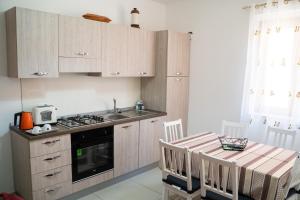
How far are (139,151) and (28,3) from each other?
7.62 feet

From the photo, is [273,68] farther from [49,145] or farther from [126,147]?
[49,145]

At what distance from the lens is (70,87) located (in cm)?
312

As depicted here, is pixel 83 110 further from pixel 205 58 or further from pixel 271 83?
pixel 271 83

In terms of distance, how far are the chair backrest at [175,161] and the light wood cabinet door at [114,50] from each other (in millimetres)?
1409

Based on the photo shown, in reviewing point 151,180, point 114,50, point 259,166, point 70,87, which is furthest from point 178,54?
point 259,166

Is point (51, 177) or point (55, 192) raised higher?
point (51, 177)

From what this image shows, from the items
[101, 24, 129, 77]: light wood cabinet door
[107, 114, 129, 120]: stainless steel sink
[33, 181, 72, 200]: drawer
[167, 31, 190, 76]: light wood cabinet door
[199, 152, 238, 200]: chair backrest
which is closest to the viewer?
[199, 152, 238, 200]: chair backrest

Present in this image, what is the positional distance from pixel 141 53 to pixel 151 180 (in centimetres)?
185

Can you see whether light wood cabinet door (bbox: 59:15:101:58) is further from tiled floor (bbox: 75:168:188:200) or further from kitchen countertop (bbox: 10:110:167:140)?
tiled floor (bbox: 75:168:188:200)

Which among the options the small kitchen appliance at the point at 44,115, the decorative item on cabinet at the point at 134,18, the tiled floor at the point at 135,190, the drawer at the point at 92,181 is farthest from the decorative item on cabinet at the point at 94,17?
the tiled floor at the point at 135,190

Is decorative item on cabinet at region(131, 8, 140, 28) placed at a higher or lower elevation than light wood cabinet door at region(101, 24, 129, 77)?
higher

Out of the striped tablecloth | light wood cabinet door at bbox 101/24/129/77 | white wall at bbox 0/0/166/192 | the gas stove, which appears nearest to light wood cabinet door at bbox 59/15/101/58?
light wood cabinet door at bbox 101/24/129/77

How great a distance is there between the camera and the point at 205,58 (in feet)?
12.4

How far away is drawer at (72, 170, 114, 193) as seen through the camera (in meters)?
2.71
